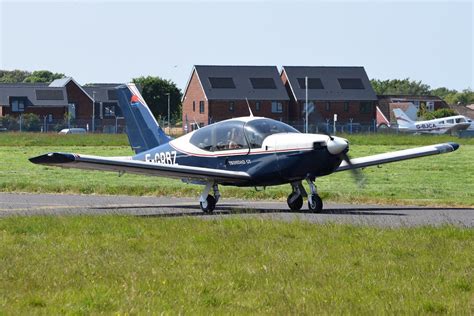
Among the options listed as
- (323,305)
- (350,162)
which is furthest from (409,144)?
(323,305)

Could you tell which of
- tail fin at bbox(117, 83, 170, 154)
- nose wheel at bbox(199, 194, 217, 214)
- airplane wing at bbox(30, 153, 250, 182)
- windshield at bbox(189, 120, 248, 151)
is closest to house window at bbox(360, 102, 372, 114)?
tail fin at bbox(117, 83, 170, 154)

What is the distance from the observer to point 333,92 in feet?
343

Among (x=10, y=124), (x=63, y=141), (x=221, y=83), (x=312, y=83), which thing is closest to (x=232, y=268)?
(x=63, y=141)

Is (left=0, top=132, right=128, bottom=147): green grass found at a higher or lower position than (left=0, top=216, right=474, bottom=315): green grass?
higher

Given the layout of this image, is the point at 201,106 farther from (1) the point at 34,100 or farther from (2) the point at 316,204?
(2) the point at 316,204

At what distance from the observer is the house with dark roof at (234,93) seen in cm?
10106

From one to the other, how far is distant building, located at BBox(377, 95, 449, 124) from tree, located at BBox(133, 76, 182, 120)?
2606 centimetres

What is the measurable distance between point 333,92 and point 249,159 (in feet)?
275

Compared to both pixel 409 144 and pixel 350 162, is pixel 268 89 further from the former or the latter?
pixel 350 162

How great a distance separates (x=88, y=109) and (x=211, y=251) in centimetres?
10831

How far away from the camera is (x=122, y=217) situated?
18125 millimetres

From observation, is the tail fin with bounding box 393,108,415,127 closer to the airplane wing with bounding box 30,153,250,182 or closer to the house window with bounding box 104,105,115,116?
the house window with bounding box 104,105,115,116

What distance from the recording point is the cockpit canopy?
21.6 m

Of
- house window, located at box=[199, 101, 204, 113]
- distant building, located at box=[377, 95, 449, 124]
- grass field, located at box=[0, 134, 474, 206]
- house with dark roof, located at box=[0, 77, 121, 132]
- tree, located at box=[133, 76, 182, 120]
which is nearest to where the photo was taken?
grass field, located at box=[0, 134, 474, 206]
